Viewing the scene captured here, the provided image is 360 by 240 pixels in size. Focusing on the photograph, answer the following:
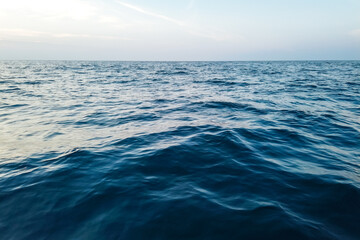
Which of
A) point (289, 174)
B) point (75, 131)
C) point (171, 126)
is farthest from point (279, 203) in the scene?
point (75, 131)

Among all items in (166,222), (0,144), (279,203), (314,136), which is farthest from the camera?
(314,136)

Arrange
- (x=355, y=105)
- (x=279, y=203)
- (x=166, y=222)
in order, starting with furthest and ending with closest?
(x=355, y=105) < (x=279, y=203) < (x=166, y=222)

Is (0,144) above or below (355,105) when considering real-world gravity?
below

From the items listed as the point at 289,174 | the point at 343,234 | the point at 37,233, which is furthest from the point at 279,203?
the point at 37,233

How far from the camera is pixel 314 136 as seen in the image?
7.58m

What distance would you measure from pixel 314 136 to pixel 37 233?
8.45 metres

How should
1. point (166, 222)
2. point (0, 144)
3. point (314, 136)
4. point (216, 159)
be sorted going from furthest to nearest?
1. point (314, 136)
2. point (0, 144)
3. point (216, 159)
4. point (166, 222)

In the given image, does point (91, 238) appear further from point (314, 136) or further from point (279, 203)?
point (314, 136)

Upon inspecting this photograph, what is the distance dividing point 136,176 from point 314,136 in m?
6.60

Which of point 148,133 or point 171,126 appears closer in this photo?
point 148,133

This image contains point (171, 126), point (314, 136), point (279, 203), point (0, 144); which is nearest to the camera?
point (279, 203)

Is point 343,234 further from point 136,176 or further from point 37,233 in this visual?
point 37,233

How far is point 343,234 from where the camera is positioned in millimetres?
3074

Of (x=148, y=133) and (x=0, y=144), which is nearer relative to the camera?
(x=0, y=144)
